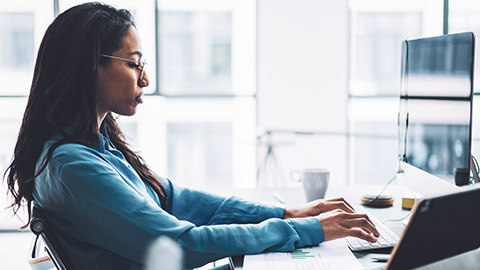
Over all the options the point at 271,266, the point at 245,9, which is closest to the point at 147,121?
the point at 245,9

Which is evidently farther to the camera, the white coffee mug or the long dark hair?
the white coffee mug

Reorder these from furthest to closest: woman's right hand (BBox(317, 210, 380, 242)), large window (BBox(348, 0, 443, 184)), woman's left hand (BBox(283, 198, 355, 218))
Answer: large window (BBox(348, 0, 443, 184))
woman's left hand (BBox(283, 198, 355, 218))
woman's right hand (BBox(317, 210, 380, 242))

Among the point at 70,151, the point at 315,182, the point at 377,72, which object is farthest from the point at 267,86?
the point at 70,151

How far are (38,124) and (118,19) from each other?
0.29 meters

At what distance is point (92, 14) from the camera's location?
1050 millimetres

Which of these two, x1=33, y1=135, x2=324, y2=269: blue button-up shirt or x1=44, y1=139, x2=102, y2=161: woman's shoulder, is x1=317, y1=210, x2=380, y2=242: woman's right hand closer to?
x1=33, y1=135, x2=324, y2=269: blue button-up shirt

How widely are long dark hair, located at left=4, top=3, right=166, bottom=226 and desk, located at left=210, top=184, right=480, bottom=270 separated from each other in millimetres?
453

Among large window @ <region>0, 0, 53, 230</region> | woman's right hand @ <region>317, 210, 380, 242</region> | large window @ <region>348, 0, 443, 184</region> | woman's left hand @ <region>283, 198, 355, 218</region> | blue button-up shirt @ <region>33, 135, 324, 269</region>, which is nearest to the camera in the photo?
blue button-up shirt @ <region>33, 135, 324, 269</region>

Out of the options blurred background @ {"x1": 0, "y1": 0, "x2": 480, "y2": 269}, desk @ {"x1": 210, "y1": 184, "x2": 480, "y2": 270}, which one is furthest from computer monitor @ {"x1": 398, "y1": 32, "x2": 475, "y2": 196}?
blurred background @ {"x1": 0, "y1": 0, "x2": 480, "y2": 269}

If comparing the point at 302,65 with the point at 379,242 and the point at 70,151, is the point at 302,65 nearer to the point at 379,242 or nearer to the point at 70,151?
the point at 379,242

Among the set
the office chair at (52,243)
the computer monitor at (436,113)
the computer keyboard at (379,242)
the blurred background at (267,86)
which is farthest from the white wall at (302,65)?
the office chair at (52,243)

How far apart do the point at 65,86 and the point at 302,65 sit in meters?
2.85

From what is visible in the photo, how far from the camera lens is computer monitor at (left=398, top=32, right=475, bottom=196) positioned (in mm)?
1084

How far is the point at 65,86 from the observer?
1018mm
